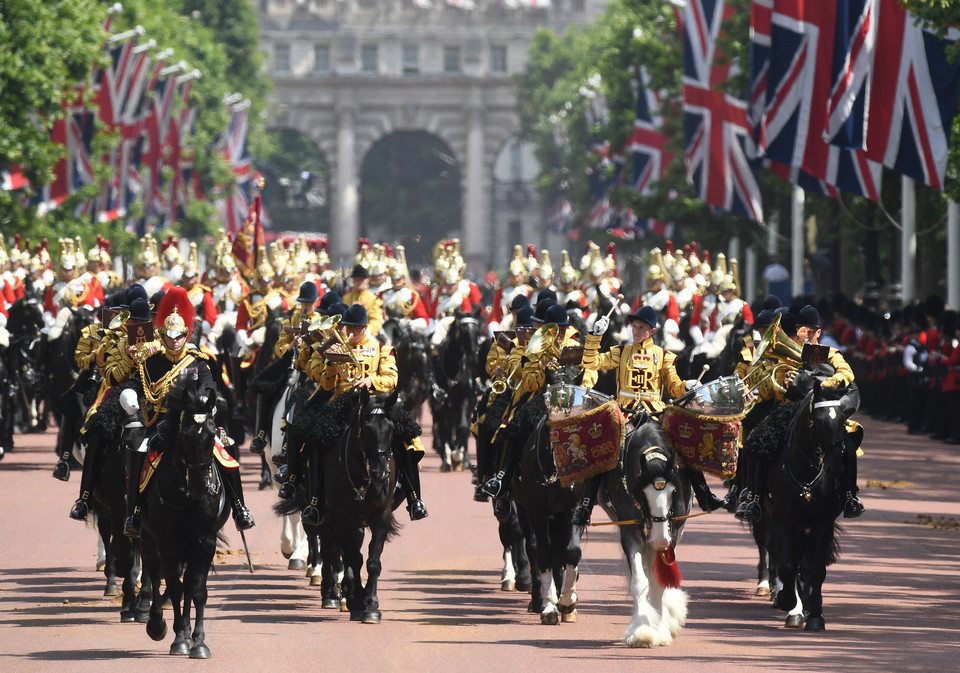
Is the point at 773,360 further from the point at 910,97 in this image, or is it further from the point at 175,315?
the point at 910,97

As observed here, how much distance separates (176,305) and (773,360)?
13.7 ft

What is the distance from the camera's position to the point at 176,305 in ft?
45.4

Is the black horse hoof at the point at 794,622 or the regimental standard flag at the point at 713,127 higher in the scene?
the regimental standard flag at the point at 713,127

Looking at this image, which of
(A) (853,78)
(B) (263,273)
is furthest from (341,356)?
(A) (853,78)

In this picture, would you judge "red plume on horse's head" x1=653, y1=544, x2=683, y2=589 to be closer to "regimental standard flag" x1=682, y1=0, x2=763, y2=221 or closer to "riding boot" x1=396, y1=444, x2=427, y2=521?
"riding boot" x1=396, y1=444, x2=427, y2=521

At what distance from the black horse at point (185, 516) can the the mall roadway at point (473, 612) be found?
0.74ft

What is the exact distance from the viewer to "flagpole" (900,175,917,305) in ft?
122

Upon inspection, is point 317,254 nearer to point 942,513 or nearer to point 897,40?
point 897,40

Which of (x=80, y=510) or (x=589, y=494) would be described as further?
(x=80, y=510)

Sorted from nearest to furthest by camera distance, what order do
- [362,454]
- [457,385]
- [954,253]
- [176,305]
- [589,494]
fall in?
[176,305] < [589,494] < [362,454] < [457,385] < [954,253]

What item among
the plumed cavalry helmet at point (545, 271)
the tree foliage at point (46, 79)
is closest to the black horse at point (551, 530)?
the plumed cavalry helmet at point (545, 271)

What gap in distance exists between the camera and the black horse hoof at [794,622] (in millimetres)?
14156

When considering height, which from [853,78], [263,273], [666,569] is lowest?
[666,569]

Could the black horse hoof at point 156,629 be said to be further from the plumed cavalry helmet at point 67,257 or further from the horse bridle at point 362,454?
the plumed cavalry helmet at point 67,257
